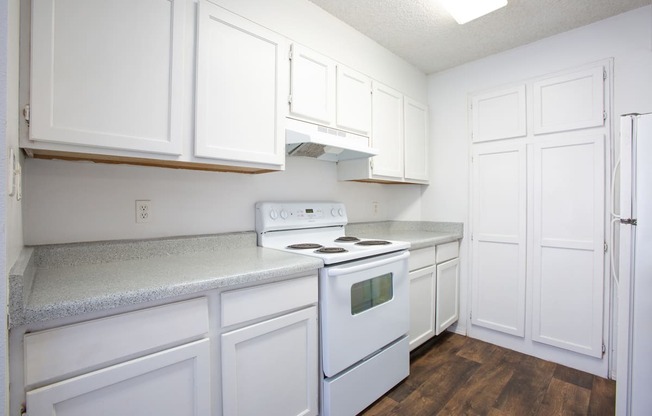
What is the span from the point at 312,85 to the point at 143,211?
1.15 meters

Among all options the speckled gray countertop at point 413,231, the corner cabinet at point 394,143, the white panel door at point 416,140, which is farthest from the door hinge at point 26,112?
the white panel door at point 416,140

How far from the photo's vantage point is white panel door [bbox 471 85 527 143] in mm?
2336

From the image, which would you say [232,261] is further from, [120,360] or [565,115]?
[565,115]

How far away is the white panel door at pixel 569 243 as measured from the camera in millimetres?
2023

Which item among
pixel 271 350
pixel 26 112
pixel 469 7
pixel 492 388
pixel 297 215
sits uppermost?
pixel 469 7

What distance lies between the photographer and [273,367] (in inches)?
49.8

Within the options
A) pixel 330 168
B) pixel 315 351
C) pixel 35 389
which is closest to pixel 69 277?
pixel 35 389

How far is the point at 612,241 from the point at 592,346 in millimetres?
732

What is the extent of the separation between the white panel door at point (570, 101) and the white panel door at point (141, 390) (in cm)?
261

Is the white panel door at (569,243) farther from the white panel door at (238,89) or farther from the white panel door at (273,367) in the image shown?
the white panel door at (238,89)

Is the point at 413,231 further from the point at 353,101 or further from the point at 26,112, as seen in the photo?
the point at 26,112

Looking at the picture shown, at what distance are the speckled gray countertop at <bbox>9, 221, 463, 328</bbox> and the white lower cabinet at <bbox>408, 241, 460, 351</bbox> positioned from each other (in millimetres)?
1052

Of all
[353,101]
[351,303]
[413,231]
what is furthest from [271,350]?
[413,231]

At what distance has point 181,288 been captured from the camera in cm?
99
